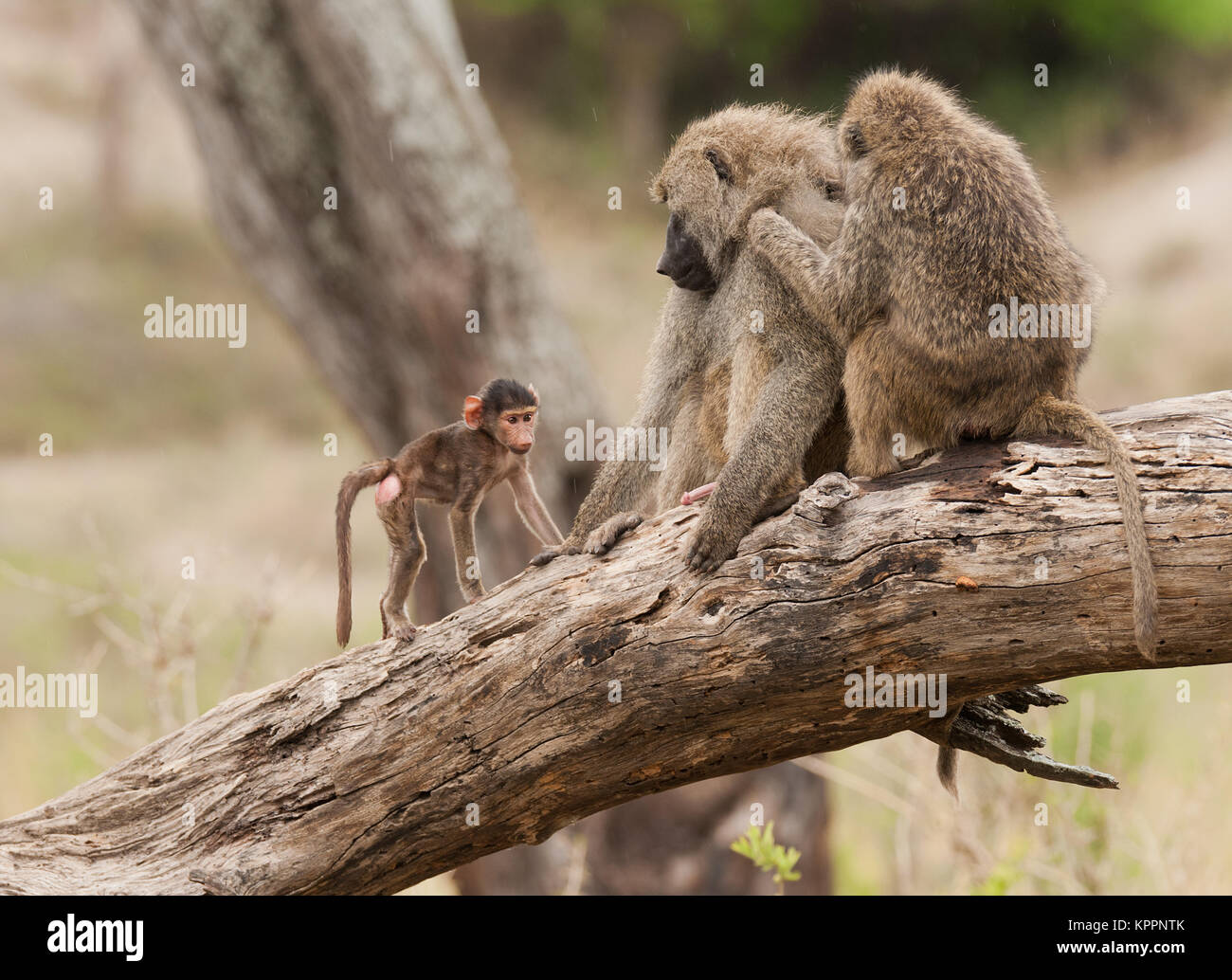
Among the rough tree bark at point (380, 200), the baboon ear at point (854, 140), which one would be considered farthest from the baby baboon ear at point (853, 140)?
the rough tree bark at point (380, 200)

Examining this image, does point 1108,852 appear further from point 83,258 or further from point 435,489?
point 83,258

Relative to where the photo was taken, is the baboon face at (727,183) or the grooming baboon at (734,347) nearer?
the grooming baboon at (734,347)

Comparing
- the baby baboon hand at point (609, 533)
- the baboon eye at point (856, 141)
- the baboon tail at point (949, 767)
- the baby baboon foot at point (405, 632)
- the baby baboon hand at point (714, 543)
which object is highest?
the baboon eye at point (856, 141)

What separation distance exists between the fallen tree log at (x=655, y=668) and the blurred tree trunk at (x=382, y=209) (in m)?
3.37

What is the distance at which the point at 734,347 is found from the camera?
13.8 ft

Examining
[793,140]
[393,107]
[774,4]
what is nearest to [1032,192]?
[793,140]

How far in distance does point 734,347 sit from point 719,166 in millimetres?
711

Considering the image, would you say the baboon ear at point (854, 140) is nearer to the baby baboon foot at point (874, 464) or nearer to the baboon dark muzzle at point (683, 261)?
the baboon dark muzzle at point (683, 261)

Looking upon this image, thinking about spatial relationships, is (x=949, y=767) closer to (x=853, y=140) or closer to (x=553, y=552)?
(x=553, y=552)

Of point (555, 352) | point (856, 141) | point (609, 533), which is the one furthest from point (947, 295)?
point (555, 352)

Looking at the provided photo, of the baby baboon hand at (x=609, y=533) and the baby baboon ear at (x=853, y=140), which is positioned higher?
the baby baboon ear at (x=853, y=140)

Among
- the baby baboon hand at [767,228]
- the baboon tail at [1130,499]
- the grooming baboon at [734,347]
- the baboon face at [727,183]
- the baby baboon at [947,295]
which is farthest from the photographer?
the baboon face at [727,183]

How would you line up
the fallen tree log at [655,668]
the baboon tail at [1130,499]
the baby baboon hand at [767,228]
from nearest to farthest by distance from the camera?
the baboon tail at [1130,499] < the fallen tree log at [655,668] < the baby baboon hand at [767,228]

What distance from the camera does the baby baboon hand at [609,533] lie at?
401 centimetres
